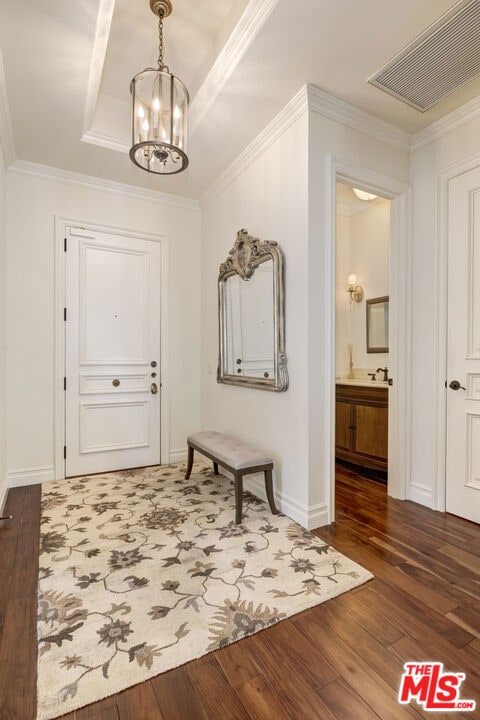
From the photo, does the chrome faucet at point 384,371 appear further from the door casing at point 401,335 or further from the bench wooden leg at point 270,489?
the bench wooden leg at point 270,489

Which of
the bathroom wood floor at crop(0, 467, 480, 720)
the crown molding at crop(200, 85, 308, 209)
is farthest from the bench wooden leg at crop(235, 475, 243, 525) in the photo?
the crown molding at crop(200, 85, 308, 209)

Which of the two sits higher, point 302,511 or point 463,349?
point 463,349

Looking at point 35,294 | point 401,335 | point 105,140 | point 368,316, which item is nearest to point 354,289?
point 368,316

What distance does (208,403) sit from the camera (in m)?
3.93

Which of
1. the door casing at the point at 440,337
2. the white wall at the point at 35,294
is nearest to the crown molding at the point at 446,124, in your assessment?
the door casing at the point at 440,337

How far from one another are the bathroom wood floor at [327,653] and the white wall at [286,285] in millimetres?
667

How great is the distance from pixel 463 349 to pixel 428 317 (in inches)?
14.1

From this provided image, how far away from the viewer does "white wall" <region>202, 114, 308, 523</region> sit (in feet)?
8.07

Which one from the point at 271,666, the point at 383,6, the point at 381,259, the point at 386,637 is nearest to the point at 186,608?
the point at 271,666

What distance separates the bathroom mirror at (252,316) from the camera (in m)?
2.66

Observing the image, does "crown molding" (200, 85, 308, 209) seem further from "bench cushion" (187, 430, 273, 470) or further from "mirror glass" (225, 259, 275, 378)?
"bench cushion" (187, 430, 273, 470)

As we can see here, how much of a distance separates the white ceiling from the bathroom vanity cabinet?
222 cm

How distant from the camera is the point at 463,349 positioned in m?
2.58

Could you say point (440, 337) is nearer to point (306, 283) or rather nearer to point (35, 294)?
point (306, 283)
